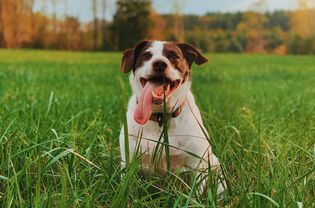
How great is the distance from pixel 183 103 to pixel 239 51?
30252mm

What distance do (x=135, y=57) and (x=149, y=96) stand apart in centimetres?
49

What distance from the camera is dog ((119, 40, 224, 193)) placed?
343 centimetres

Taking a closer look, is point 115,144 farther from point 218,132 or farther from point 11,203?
point 11,203

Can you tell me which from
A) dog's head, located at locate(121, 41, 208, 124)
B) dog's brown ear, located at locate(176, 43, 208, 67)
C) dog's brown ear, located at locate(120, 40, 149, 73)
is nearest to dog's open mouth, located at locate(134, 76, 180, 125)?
dog's head, located at locate(121, 41, 208, 124)

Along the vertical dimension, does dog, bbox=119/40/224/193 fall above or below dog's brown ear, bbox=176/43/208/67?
below

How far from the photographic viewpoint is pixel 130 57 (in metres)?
3.75

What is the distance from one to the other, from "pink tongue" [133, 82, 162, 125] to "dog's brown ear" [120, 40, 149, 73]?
0.33 metres

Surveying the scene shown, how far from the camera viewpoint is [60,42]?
23578 mm

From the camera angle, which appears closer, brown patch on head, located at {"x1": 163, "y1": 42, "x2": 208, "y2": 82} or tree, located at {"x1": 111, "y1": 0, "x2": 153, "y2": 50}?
brown patch on head, located at {"x1": 163, "y1": 42, "x2": 208, "y2": 82}

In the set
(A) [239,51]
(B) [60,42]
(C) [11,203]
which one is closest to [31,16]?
(B) [60,42]

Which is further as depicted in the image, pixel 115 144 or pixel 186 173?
pixel 115 144

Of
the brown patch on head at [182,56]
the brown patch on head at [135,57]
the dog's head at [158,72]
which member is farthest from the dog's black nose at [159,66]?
the brown patch on head at [135,57]

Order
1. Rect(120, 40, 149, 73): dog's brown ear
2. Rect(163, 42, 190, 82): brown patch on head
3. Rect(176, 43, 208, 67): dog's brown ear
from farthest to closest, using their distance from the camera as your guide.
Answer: Rect(176, 43, 208, 67): dog's brown ear → Rect(120, 40, 149, 73): dog's brown ear → Rect(163, 42, 190, 82): brown patch on head

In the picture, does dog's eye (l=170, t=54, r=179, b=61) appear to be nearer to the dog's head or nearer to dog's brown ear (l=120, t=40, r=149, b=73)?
the dog's head
